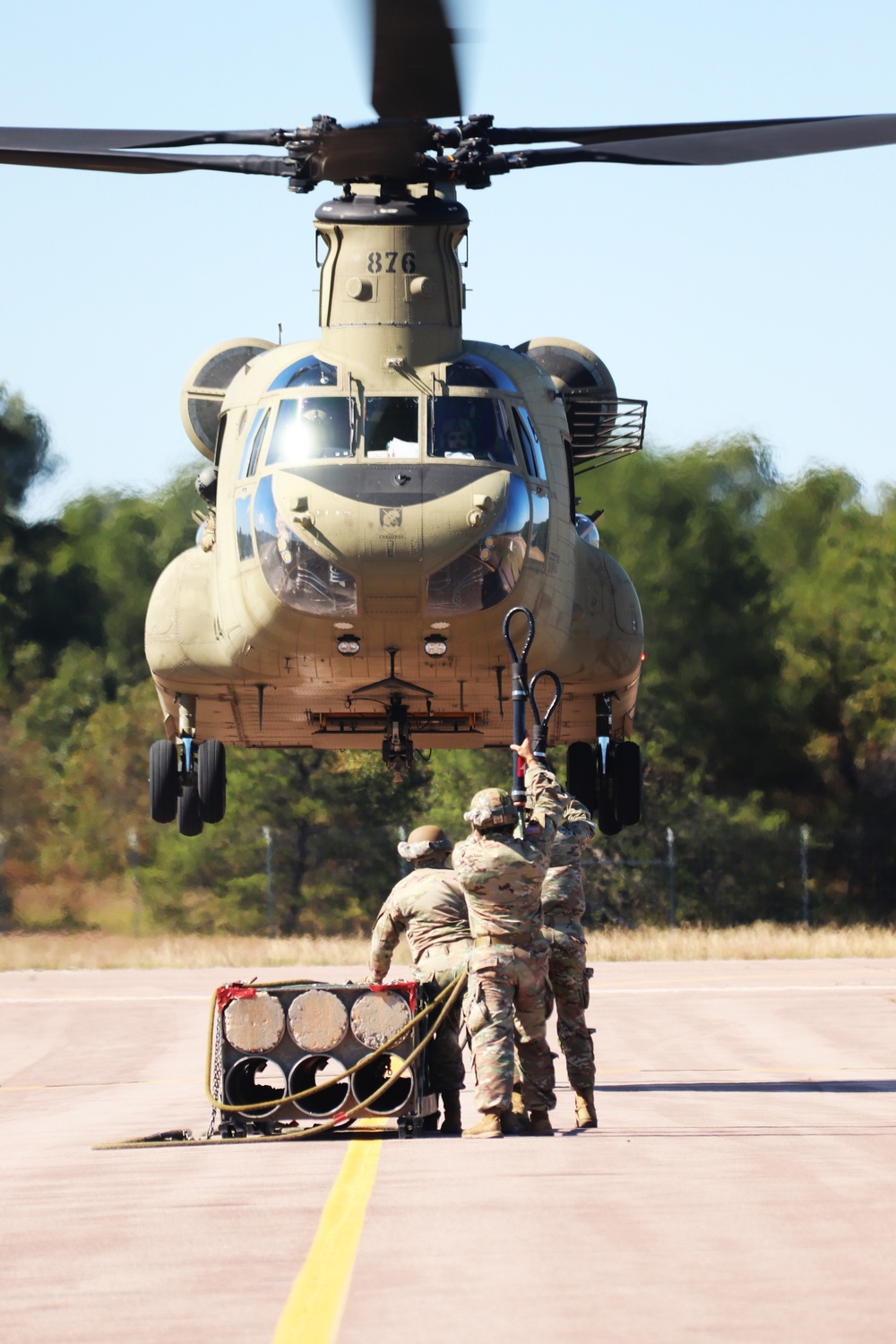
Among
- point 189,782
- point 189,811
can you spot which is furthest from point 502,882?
point 189,811

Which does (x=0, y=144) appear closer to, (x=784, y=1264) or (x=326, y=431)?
(x=326, y=431)

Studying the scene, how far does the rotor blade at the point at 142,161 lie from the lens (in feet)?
54.6

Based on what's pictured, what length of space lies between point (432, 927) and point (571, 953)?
2.80 ft

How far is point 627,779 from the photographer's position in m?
19.8

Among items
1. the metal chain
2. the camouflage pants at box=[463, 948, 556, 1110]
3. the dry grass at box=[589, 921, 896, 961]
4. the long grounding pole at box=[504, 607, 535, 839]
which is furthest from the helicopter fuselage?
the dry grass at box=[589, 921, 896, 961]

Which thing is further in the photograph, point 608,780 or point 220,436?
point 608,780

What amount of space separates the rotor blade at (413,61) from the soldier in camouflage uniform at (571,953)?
5477 mm

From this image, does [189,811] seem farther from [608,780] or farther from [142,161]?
[142,161]

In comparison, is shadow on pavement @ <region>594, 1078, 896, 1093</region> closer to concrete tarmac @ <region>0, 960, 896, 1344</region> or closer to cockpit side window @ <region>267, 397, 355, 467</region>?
concrete tarmac @ <region>0, 960, 896, 1344</region>

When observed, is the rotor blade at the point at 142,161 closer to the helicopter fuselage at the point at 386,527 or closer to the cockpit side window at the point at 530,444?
the helicopter fuselage at the point at 386,527

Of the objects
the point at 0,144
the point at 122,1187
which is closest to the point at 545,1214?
the point at 122,1187

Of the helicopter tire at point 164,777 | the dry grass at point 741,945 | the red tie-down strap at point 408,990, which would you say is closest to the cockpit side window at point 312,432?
the helicopter tire at point 164,777

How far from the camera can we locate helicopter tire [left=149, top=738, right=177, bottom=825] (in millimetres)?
19906

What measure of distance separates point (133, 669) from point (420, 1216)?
5080 cm
